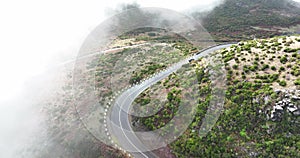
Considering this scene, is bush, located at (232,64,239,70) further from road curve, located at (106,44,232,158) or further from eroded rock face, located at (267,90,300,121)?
road curve, located at (106,44,232,158)

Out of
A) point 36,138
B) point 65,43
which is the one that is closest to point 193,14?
point 65,43

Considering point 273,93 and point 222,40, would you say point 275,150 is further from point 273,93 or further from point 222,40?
point 222,40

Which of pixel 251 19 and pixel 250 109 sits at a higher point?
pixel 250 109

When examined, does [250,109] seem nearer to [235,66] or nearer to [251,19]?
[235,66]

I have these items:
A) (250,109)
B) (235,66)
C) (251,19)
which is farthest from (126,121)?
(251,19)

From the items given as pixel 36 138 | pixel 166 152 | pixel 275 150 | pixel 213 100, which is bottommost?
pixel 36 138
